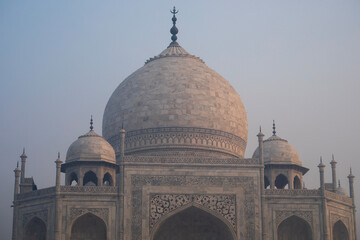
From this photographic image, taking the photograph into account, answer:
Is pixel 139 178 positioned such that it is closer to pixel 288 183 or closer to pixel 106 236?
pixel 106 236

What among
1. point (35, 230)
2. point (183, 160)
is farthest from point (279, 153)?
point (35, 230)

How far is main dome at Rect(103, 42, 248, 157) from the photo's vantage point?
975 inches

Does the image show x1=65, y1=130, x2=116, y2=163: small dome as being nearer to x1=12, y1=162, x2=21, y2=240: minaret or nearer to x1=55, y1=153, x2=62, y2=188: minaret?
x1=55, y1=153, x2=62, y2=188: minaret

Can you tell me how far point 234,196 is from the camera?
22.3 metres

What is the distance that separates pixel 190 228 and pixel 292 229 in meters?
3.14

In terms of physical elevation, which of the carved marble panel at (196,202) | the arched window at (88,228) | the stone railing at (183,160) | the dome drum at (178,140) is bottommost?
the arched window at (88,228)

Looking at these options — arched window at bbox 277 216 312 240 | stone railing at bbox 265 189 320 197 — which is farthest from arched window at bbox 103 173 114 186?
arched window at bbox 277 216 312 240

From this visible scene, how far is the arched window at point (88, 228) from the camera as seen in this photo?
22047 millimetres

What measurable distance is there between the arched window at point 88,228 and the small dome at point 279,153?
545 cm

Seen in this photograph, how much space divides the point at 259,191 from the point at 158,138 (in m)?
4.17

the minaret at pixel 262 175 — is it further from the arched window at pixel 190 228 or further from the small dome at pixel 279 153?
the arched window at pixel 190 228

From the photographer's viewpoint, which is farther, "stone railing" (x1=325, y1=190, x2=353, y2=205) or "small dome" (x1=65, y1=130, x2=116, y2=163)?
"small dome" (x1=65, y1=130, x2=116, y2=163)

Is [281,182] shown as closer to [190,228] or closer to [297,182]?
[297,182]

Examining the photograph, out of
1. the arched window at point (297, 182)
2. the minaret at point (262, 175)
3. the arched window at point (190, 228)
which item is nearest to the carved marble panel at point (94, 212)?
the arched window at point (190, 228)
